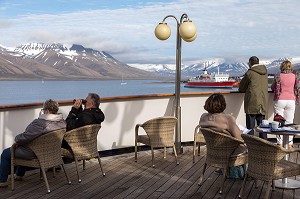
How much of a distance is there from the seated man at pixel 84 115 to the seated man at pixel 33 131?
0.32m

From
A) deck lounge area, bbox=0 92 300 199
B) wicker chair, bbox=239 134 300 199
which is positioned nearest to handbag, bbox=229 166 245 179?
deck lounge area, bbox=0 92 300 199

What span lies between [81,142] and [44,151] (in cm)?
53

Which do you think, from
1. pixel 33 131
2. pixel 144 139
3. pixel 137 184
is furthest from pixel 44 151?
pixel 144 139

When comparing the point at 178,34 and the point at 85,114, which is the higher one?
the point at 178,34

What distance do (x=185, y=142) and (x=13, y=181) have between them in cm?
339

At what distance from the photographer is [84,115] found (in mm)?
4859

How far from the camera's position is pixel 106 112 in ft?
20.4

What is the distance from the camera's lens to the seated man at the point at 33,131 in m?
4.14

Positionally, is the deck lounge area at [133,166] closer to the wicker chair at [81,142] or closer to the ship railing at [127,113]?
the ship railing at [127,113]

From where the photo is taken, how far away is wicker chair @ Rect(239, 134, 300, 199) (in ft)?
11.6

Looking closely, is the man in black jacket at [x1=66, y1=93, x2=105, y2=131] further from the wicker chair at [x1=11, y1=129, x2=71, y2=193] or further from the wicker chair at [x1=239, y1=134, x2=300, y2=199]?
the wicker chair at [x1=239, y1=134, x2=300, y2=199]

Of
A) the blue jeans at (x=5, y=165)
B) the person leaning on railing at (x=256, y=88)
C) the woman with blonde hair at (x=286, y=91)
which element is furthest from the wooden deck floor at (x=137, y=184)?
the woman with blonde hair at (x=286, y=91)

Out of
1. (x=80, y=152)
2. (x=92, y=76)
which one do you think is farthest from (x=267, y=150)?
(x=92, y=76)

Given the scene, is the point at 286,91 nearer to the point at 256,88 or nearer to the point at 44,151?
the point at 256,88
